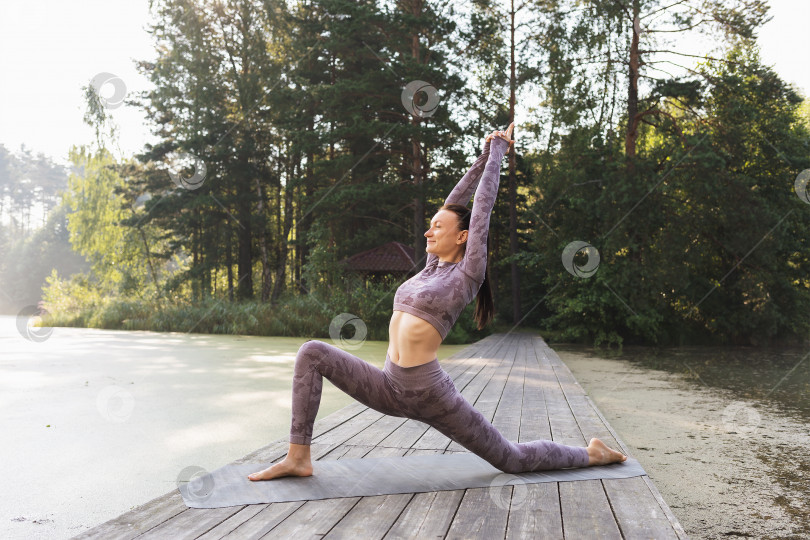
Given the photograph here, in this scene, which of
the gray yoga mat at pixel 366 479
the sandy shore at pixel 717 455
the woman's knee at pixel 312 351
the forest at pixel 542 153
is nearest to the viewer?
the gray yoga mat at pixel 366 479

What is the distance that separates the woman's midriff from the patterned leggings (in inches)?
1.2

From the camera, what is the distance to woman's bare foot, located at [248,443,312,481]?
7.38ft

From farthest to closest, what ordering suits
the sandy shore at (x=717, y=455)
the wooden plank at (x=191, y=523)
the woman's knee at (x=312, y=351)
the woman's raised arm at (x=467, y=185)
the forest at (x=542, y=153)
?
the forest at (x=542, y=153) → the sandy shore at (x=717, y=455) → the woman's raised arm at (x=467, y=185) → the woman's knee at (x=312, y=351) → the wooden plank at (x=191, y=523)

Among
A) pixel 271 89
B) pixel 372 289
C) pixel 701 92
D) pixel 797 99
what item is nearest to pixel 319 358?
pixel 372 289

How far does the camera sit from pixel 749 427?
4.81 metres

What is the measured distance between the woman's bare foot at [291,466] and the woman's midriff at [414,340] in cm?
52

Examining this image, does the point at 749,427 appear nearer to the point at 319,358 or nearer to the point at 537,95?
the point at 319,358

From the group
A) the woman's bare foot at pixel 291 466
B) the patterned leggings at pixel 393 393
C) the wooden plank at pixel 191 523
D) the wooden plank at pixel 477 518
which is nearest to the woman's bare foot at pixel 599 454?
the patterned leggings at pixel 393 393

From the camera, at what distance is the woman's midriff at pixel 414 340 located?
6.86ft

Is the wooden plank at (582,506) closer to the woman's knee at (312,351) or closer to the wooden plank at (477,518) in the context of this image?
the wooden plank at (477,518)

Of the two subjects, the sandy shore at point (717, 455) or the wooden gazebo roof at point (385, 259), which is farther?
the wooden gazebo roof at point (385, 259)

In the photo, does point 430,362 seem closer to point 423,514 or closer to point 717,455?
point 423,514

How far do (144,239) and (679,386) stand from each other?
21.7 meters

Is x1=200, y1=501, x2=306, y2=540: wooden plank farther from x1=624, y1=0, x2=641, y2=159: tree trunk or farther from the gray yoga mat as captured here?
x1=624, y1=0, x2=641, y2=159: tree trunk
